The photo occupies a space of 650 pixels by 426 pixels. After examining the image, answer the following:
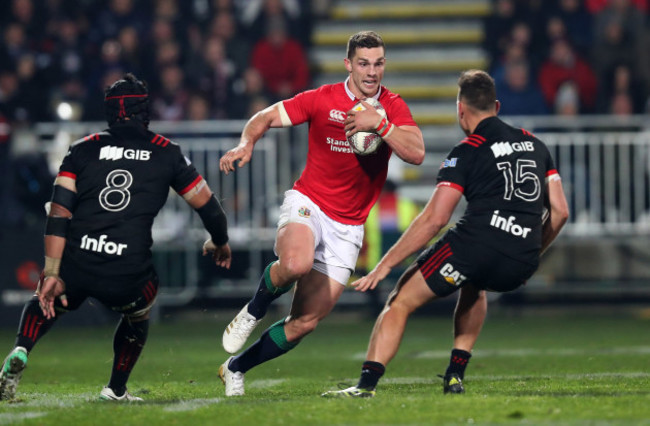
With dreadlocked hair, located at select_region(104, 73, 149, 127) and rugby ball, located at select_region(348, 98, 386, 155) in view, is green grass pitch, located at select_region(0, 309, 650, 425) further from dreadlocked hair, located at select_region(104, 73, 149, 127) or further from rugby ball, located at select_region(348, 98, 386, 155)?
dreadlocked hair, located at select_region(104, 73, 149, 127)

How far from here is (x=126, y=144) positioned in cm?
671

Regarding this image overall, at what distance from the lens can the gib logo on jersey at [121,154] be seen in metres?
6.65

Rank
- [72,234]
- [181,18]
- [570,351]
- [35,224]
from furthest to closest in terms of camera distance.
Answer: [181,18], [35,224], [570,351], [72,234]

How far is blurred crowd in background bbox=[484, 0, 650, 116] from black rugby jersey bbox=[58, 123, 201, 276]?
30.6 feet

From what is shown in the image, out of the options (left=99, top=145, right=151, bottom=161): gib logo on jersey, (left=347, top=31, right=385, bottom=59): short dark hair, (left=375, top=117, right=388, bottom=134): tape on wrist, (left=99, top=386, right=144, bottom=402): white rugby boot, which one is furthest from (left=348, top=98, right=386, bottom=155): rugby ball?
(left=99, top=386, right=144, bottom=402): white rugby boot

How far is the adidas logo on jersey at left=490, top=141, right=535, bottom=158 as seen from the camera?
6668 mm

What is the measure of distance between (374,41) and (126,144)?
1736 mm

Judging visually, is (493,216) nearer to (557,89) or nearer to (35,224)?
(35,224)

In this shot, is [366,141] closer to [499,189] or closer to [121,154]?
[499,189]

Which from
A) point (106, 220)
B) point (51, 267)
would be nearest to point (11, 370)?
point (51, 267)

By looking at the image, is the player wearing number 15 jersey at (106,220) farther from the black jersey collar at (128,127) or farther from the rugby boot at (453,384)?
the rugby boot at (453,384)

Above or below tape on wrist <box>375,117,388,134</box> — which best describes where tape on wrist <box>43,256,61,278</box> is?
below

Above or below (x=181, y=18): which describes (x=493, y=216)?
below

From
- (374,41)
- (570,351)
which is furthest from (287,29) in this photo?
(374,41)
